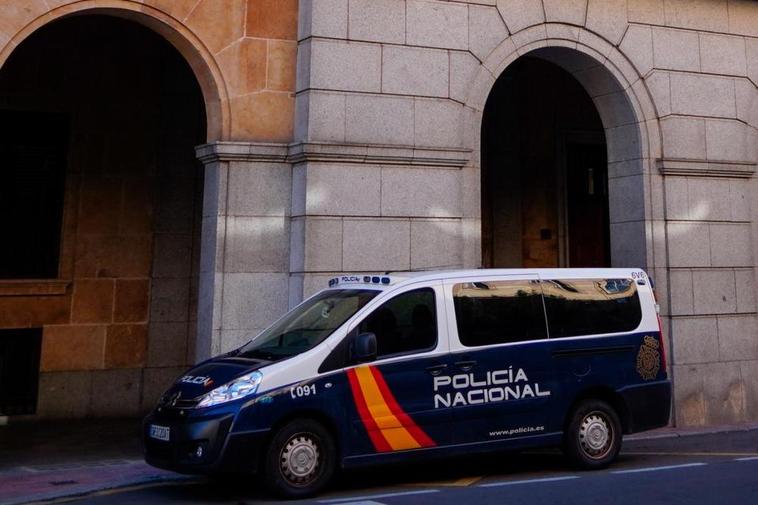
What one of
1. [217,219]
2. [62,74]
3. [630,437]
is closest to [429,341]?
[217,219]

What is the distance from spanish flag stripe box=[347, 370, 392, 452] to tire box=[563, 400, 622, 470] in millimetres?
2299

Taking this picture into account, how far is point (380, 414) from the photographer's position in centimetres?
817

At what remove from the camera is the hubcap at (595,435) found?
9258 millimetres

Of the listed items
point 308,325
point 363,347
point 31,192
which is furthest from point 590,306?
point 31,192

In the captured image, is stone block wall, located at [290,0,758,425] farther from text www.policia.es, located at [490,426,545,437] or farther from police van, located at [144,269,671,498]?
text www.policia.es, located at [490,426,545,437]

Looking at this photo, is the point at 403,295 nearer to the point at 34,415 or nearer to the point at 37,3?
the point at 37,3

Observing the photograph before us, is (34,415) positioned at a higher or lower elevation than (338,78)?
lower

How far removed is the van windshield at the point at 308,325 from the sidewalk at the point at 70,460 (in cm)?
168

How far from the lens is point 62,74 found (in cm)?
1365

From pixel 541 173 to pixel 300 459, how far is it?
10478mm

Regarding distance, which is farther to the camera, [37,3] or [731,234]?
[731,234]

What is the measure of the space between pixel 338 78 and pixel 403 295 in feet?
13.5

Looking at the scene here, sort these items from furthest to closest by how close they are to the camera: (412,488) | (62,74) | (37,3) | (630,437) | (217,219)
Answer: (62,74), (630,437), (217,219), (37,3), (412,488)

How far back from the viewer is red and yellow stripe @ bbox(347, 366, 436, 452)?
8078 mm
